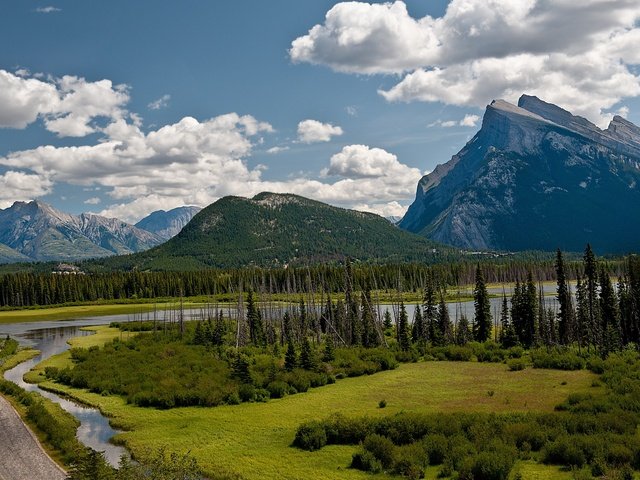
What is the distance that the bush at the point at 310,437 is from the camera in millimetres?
43781

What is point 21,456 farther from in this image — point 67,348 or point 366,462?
point 67,348

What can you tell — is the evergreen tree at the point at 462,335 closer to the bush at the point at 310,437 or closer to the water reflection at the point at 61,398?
the bush at the point at 310,437

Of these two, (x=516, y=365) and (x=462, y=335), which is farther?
(x=462, y=335)

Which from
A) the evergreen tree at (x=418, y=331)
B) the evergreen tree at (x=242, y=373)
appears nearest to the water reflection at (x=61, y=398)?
the evergreen tree at (x=242, y=373)

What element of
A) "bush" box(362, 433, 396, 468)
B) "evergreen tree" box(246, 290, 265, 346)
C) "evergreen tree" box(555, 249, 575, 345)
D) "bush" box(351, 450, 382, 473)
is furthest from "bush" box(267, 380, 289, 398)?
"evergreen tree" box(555, 249, 575, 345)

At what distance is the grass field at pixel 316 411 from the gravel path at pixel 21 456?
667 centimetres

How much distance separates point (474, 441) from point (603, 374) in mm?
31363

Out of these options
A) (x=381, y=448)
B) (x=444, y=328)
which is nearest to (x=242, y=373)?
(x=381, y=448)

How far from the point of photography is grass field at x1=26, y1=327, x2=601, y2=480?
4054 centimetres

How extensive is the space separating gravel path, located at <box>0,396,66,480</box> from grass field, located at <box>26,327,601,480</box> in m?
6.67

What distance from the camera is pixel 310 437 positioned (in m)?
44.1

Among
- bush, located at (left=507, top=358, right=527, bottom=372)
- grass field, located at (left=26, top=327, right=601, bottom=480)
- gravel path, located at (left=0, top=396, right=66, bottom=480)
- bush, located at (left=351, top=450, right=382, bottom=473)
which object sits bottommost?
bush, located at (left=507, top=358, right=527, bottom=372)

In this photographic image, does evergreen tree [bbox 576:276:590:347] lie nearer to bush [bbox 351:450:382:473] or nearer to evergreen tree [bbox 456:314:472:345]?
evergreen tree [bbox 456:314:472:345]

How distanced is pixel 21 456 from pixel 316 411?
26.0m
